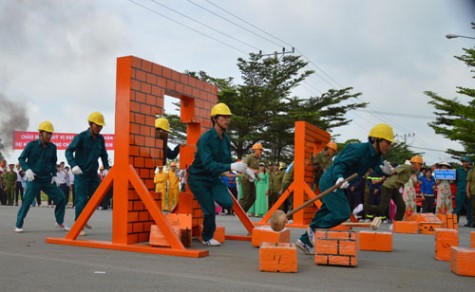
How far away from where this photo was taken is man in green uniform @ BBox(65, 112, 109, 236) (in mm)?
8961

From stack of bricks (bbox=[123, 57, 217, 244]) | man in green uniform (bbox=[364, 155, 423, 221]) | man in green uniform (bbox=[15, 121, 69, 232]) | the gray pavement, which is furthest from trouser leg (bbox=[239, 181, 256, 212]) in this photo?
the gray pavement

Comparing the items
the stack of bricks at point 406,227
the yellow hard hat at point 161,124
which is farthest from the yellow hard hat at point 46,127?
the stack of bricks at point 406,227

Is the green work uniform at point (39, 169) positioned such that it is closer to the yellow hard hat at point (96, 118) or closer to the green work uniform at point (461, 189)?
the yellow hard hat at point (96, 118)

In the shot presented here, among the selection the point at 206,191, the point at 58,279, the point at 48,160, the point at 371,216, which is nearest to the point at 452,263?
the point at 206,191

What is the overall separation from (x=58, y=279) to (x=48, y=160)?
17.8 ft

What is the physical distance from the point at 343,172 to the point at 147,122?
2.94 m

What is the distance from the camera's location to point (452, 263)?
236 inches

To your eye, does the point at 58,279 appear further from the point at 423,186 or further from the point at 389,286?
the point at 423,186

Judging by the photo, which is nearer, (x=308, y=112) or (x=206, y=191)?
(x=206, y=191)

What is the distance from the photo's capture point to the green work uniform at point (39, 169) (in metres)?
9.47

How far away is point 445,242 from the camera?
7.06m

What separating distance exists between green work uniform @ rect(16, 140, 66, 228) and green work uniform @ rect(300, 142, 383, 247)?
5.24 m

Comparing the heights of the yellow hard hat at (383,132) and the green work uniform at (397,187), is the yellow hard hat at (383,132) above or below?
above

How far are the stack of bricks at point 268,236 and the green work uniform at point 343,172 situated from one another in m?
0.67
